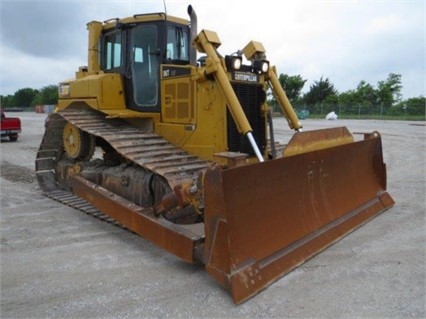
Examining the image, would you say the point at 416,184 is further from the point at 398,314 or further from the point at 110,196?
the point at 110,196

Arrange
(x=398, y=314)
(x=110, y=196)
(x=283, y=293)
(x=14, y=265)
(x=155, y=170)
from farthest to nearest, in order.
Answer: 1. (x=110, y=196)
2. (x=155, y=170)
3. (x=14, y=265)
4. (x=283, y=293)
5. (x=398, y=314)

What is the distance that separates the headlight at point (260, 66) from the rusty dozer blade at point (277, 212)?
4.43 ft

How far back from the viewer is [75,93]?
659 centimetres

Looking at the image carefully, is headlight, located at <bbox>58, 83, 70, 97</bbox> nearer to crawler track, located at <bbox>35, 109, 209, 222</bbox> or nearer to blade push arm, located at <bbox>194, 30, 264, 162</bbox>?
crawler track, located at <bbox>35, 109, 209, 222</bbox>

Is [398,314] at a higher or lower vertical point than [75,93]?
lower

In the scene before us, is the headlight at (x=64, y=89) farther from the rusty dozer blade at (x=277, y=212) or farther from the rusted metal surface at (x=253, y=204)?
the rusty dozer blade at (x=277, y=212)

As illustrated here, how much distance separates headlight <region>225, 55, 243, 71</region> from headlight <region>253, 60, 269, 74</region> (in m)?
0.44

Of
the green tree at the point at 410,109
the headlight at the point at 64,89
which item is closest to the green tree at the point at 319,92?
the green tree at the point at 410,109

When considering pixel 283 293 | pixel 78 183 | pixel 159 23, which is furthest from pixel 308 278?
pixel 159 23

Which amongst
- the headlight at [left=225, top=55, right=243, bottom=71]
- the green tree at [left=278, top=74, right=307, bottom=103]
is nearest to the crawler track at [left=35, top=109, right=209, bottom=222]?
the headlight at [left=225, top=55, right=243, bottom=71]

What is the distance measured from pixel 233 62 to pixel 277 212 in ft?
6.33

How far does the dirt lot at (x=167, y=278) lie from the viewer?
10.0 feet

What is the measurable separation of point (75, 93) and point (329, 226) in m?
4.50

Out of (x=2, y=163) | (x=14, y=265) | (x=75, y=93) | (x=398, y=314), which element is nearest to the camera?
(x=398, y=314)
